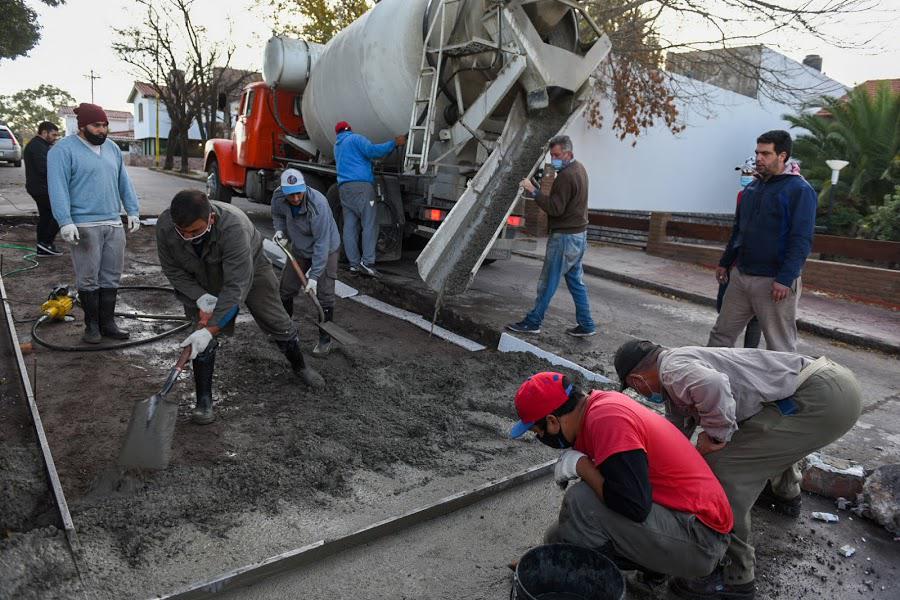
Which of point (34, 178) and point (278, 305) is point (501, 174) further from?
point (34, 178)

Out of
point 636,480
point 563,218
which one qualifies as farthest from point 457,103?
point 636,480

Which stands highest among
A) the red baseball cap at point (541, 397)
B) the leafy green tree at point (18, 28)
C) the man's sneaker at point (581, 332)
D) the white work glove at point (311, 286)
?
the leafy green tree at point (18, 28)

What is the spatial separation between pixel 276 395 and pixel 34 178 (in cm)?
613

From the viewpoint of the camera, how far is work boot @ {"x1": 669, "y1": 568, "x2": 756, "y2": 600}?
252cm

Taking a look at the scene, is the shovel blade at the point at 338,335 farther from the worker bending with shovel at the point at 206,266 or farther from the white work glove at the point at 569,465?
the white work glove at the point at 569,465

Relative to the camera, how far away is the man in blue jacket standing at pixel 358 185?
723cm

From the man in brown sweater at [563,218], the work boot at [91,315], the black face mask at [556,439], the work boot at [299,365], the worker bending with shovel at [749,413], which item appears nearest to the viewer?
the black face mask at [556,439]

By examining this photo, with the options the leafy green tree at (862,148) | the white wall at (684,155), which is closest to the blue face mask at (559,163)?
the white wall at (684,155)

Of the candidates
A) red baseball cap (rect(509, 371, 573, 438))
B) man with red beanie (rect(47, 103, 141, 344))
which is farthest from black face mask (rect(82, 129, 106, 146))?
red baseball cap (rect(509, 371, 573, 438))

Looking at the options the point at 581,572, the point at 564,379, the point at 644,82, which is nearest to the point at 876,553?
the point at 581,572

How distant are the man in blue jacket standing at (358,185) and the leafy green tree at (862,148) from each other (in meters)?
13.0

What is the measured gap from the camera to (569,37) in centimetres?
679

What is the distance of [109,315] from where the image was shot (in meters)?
5.23

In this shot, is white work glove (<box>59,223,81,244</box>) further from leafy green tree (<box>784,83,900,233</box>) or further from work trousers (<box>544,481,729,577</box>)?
leafy green tree (<box>784,83,900,233</box>)
